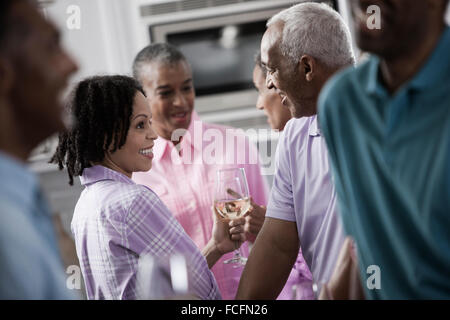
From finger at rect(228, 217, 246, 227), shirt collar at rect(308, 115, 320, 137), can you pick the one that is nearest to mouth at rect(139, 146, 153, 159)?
finger at rect(228, 217, 246, 227)

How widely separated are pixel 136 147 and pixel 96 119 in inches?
4.2

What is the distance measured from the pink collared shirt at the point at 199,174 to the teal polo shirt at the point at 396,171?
834 mm

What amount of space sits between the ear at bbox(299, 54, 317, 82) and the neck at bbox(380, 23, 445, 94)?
0.46 meters

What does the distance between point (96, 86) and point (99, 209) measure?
284mm

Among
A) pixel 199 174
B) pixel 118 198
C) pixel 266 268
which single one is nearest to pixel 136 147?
pixel 118 198

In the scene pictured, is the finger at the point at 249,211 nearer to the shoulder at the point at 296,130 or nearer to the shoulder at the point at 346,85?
the shoulder at the point at 296,130

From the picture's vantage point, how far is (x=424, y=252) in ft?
2.22

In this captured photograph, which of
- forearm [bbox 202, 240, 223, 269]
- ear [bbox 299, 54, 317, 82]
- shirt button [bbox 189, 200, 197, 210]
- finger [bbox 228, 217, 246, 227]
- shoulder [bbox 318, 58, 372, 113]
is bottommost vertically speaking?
shirt button [bbox 189, 200, 197, 210]

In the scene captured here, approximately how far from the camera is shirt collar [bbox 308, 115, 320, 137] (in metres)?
1.16

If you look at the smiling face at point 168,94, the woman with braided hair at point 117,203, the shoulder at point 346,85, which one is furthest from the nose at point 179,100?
the shoulder at point 346,85

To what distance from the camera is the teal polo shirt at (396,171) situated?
658 millimetres

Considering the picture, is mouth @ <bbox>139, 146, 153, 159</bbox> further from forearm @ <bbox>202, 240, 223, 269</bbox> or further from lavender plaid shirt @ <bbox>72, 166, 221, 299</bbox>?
forearm @ <bbox>202, 240, 223, 269</bbox>

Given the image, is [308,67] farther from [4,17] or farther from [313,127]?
[4,17]

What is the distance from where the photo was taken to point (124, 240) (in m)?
1.00
